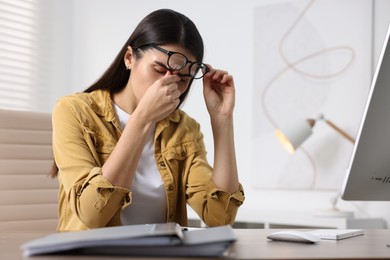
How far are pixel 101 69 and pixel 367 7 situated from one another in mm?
1840

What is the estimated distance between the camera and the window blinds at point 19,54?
3553 mm

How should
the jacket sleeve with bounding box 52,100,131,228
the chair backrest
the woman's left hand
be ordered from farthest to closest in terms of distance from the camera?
the chair backrest, the woman's left hand, the jacket sleeve with bounding box 52,100,131,228

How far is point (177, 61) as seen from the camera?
157 cm

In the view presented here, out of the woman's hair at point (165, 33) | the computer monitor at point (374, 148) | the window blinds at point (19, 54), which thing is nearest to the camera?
the computer monitor at point (374, 148)

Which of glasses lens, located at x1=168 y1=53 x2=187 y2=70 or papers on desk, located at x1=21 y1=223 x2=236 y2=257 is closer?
papers on desk, located at x1=21 y1=223 x2=236 y2=257

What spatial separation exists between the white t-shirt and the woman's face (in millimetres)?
201

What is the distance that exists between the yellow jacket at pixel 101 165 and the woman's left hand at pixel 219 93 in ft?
0.43

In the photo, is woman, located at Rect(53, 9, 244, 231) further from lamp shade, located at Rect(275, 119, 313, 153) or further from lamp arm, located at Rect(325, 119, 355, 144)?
lamp arm, located at Rect(325, 119, 355, 144)

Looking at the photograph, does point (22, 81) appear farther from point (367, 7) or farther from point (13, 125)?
point (367, 7)

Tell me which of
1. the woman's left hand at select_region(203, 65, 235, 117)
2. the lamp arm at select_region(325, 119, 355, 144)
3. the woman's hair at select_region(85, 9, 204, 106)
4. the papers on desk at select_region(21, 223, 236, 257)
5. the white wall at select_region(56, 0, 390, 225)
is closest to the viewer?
the papers on desk at select_region(21, 223, 236, 257)

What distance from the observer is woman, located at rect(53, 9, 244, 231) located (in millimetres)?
1437

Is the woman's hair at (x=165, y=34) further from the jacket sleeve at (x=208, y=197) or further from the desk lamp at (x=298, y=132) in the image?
the desk lamp at (x=298, y=132)

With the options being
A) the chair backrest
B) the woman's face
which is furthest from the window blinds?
the woman's face

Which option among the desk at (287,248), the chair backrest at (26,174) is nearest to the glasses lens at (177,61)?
the desk at (287,248)
